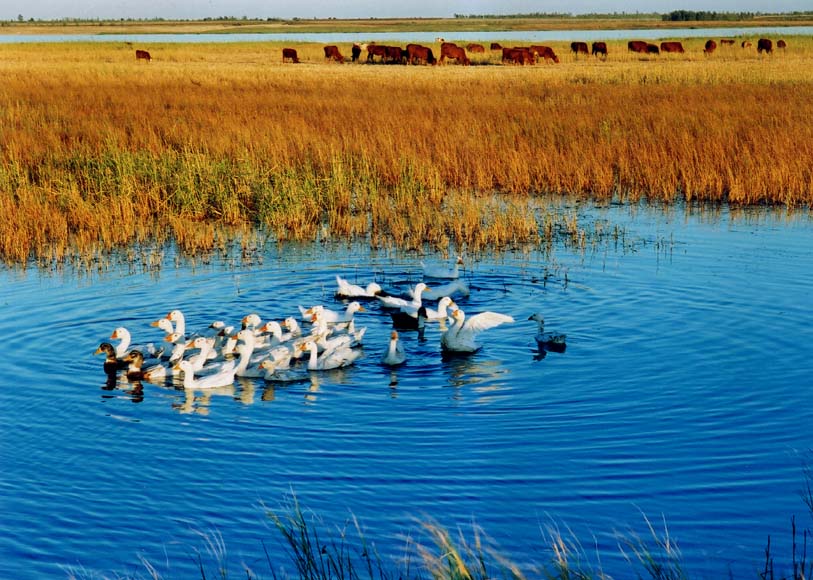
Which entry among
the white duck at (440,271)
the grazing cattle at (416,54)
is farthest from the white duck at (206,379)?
the grazing cattle at (416,54)

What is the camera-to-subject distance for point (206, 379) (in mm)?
9727

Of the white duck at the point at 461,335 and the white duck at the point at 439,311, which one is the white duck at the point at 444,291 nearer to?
the white duck at the point at 439,311

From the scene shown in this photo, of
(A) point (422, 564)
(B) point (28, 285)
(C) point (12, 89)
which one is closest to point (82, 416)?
(A) point (422, 564)

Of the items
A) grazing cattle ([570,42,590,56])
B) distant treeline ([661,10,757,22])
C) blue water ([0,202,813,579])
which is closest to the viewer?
blue water ([0,202,813,579])

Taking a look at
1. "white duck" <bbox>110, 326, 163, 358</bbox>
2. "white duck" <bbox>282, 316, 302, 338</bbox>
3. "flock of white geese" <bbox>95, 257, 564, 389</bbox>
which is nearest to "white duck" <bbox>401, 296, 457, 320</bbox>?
"flock of white geese" <bbox>95, 257, 564, 389</bbox>

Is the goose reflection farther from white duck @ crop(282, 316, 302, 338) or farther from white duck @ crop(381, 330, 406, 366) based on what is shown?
white duck @ crop(381, 330, 406, 366)

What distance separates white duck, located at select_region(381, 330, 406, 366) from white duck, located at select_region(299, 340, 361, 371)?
13.5 inches

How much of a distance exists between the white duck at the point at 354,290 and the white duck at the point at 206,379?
2.93 metres

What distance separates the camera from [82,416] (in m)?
8.89

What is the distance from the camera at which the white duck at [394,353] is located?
10.0 metres

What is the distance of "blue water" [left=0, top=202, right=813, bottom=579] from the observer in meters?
6.49

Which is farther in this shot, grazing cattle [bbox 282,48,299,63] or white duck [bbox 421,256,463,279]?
grazing cattle [bbox 282,48,299,63]

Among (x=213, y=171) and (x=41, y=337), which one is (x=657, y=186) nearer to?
(x=213, y=171)

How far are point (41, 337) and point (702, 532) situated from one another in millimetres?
7335
